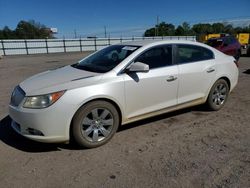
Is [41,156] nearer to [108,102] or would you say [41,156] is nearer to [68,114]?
[68,114]

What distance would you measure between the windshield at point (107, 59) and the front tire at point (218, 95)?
1.96 meters

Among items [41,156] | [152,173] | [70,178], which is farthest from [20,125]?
[152,173]

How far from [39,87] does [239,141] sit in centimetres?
310

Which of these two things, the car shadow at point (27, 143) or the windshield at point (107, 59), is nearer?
the car shadow at point (27, 143)

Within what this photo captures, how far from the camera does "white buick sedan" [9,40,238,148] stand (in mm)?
3355

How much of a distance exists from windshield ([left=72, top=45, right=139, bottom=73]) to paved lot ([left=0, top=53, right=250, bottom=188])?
1.16 m

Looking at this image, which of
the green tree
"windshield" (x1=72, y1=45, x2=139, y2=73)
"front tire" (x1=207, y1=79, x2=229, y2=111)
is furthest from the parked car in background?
the green tree

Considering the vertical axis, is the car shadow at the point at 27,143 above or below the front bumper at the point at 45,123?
below

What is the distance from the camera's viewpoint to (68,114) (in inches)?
132

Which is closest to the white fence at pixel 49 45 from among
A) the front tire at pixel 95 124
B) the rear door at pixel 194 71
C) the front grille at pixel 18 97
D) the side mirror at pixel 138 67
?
the rear door at pixel 194 71

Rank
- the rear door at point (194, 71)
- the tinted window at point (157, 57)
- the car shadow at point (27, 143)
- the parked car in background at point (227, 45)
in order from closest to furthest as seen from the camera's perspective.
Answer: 1. the car shadow at point (27, 143)
2. the tinted window at point (157, 57)
3. the rear door at point (194, 71)
4. the parked car in background at point (227, 45)

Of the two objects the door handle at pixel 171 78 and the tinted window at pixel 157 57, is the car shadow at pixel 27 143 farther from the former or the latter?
the tinted window at pixel 157 57

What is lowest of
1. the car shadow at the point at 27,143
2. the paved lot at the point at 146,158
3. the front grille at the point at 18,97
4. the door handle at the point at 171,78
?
the paved lot at the point at 146,158

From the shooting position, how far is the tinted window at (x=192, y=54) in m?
4.54
